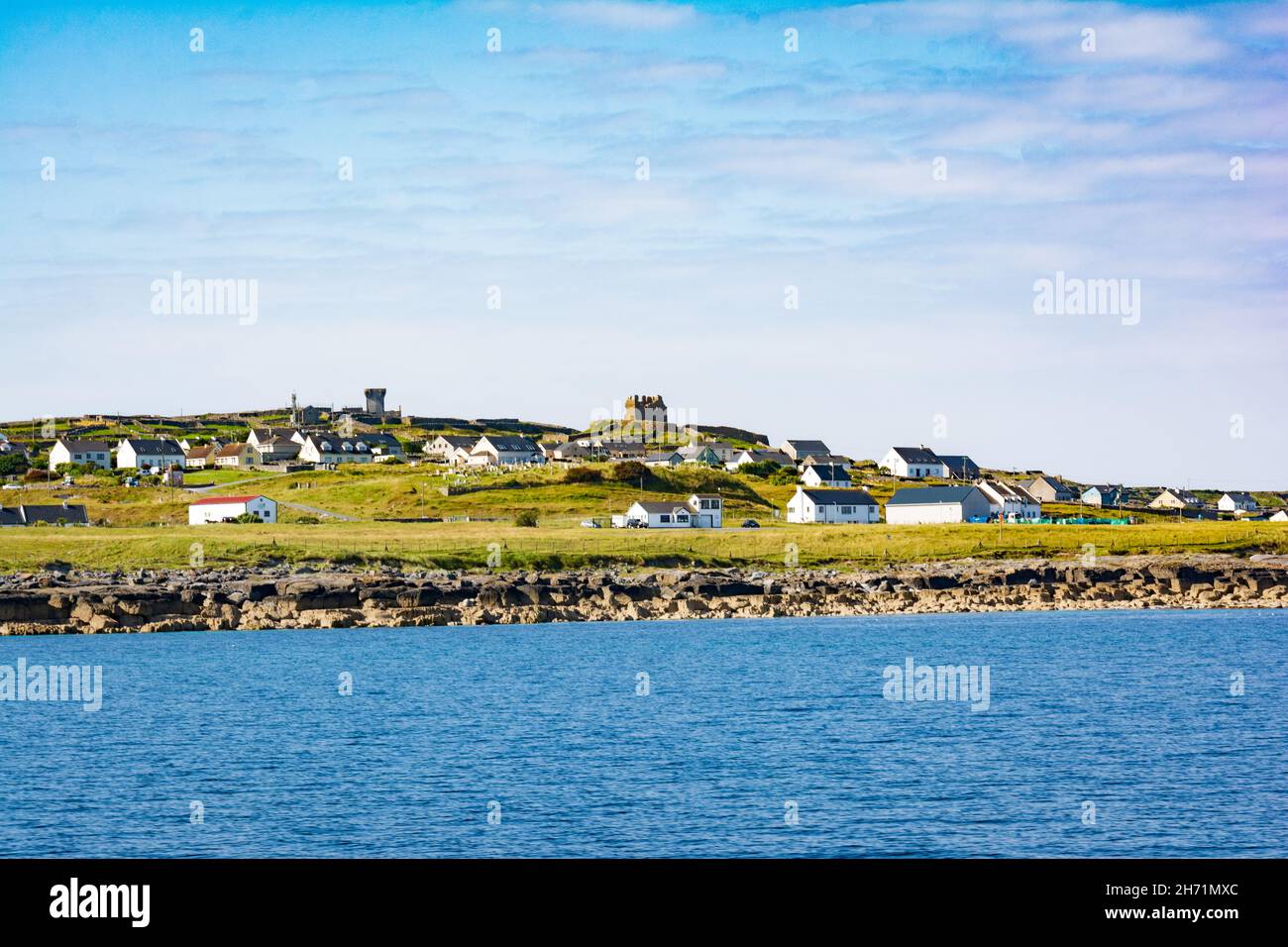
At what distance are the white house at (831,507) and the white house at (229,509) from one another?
5473 centimetres

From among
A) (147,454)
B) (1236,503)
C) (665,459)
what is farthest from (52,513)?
(1236,503)

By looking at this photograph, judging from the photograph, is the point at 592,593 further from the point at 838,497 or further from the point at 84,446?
the point at 84,446

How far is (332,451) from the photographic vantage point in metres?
194

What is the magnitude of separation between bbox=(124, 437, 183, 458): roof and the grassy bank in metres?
66.4

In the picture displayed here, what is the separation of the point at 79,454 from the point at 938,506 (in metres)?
117

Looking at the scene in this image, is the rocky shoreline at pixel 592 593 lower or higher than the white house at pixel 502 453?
lower

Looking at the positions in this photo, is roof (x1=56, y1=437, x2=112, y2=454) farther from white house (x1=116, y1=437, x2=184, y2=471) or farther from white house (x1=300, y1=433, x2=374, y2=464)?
white house (x1=300, y1=433, x2=374, y2=464)

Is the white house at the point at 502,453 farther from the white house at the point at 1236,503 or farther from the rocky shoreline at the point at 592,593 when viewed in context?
the white house at the point at 1236,503

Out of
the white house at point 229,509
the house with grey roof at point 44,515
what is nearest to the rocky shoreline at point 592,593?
the white house at point 229,509

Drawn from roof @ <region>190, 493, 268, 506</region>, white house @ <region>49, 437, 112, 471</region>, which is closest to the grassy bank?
roof @ <region>190, 493, 268, 506</region>

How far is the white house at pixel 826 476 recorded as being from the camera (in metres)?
174

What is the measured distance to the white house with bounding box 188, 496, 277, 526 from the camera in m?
126
